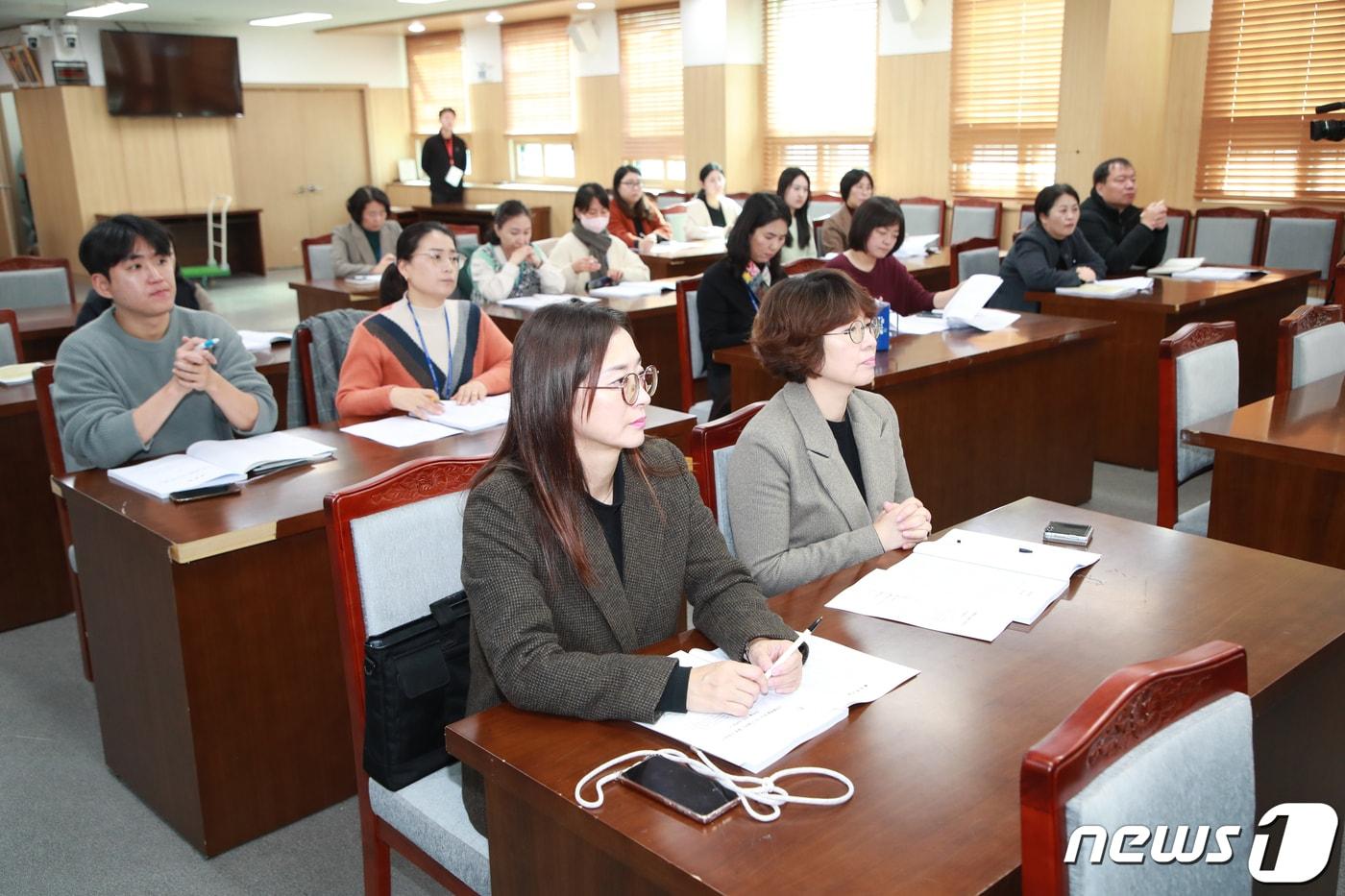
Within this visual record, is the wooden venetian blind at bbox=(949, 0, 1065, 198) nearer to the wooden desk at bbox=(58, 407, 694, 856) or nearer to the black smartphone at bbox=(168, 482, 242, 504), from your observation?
the wooden desk at bbox=(58, 407, 694, 856)

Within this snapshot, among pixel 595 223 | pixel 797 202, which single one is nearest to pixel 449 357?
pixel 595 223

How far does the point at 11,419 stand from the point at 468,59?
1032cm

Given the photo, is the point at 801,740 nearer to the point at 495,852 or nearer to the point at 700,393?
the point at 495,852

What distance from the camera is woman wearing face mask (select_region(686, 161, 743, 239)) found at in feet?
26.3

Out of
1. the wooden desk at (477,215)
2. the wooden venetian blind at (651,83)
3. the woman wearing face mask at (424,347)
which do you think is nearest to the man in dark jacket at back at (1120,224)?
the woman wearing face mask at (424,347)

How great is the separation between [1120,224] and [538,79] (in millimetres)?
7779

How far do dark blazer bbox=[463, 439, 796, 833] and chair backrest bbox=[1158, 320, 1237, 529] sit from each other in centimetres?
166

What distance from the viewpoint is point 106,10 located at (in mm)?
10484

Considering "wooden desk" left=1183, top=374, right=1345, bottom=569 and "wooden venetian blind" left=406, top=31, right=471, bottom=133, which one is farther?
"wooden venetian blind" left=406, top=31, right=471, bottom=133

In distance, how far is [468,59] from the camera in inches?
504

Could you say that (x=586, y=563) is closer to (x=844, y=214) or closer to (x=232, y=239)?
(x=844, y=214)

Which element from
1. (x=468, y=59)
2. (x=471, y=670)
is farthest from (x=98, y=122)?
(x=471, y=670)

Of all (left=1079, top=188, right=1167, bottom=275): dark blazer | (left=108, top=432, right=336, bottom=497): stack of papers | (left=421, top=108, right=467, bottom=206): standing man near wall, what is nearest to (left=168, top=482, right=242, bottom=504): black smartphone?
(left=108, top=432, right=336, bottom=497): stack of papers

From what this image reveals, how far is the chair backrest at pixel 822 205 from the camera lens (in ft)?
29.6
